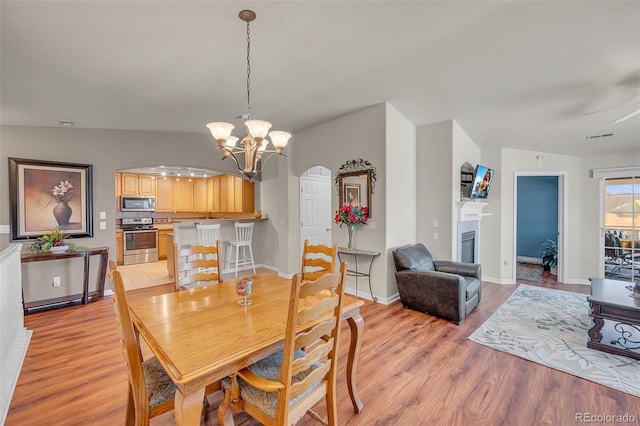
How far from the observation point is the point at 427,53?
2678 mm

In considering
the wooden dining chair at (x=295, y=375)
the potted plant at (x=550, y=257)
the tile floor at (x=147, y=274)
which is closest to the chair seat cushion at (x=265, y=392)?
the wooden dining chair at (x=295, y=375)

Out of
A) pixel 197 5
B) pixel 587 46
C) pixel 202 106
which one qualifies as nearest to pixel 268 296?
pixel 197 5

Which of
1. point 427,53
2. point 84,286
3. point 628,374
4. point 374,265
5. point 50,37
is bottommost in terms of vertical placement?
point 628,374

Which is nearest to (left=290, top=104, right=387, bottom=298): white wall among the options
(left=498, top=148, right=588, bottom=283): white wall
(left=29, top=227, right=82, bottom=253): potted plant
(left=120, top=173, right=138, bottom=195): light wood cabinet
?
(left=498, top=148, right=588, bottom=283): white wall

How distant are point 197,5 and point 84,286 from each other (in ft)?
13.8

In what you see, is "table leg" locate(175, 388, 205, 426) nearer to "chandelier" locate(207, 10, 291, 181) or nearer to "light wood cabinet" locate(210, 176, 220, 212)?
"chandelier" locate(207, 10, 291, 181)

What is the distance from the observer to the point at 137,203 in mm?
6965

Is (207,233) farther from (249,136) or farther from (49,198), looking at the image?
(249,136)

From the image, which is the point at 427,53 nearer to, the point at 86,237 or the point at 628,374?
the point at 628,374

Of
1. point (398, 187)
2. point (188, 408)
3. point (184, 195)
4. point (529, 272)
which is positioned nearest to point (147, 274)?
point (184, 195)

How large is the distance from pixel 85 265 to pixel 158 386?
3587 millimetres

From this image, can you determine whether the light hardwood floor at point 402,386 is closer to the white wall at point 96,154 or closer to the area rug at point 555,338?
the area rug at point 555,338

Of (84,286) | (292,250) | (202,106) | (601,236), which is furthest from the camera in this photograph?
(292,250)

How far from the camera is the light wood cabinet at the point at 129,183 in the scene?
6934mm
